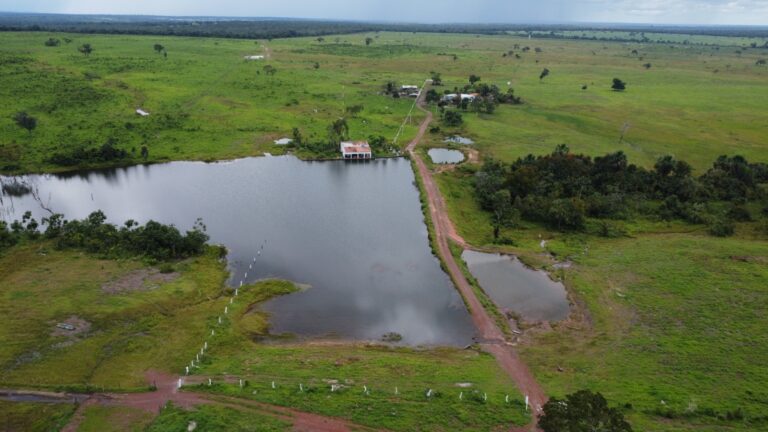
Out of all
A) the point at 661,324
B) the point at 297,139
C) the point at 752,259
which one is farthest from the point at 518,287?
the point at 297,139

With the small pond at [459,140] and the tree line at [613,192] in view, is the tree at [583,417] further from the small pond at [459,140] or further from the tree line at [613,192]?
the small pond at [459,140]

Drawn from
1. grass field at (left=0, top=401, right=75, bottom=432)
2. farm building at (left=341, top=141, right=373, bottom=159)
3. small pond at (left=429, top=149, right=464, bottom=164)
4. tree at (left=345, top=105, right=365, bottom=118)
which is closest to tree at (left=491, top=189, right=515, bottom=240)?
small pond at (left=429, top=149, right=464, bottom=164)

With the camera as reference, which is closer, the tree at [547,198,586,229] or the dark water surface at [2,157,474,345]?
the dark water surface at [2,157,474,345]

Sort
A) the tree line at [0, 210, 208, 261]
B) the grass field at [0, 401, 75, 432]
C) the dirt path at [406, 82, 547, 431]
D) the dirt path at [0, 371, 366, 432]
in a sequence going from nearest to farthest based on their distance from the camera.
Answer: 1. the grass field at [0, 401, 75, 432]
2. the dirt path at [0, 371, 366, 432]
3. the dirt path at [406, 82, 547, 431]
4. the tree line at [0, 210, 208, 261]

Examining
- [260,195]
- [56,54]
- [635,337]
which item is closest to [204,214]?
[260,195]

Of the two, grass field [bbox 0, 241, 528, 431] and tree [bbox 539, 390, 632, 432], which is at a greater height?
tree [bbox 539, 390, 632, 432]

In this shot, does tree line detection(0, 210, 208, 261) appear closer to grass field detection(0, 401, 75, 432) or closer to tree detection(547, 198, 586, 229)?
grass field detection(0, 401, 75, 432)

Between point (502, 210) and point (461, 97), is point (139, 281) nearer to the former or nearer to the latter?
point (502, 210)
